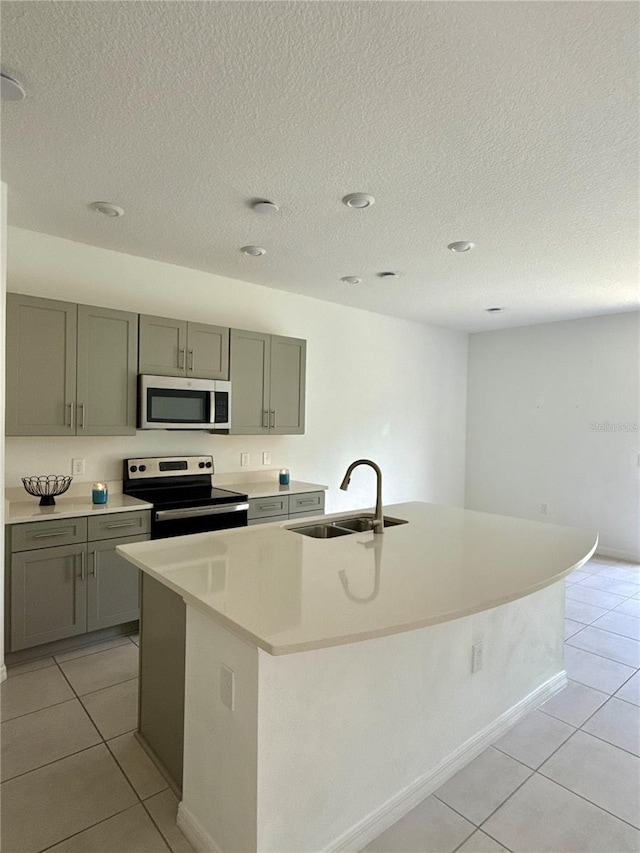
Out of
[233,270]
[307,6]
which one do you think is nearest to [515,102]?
[307,6]

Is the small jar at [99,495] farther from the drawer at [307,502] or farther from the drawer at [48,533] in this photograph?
the drawer at [307,502]

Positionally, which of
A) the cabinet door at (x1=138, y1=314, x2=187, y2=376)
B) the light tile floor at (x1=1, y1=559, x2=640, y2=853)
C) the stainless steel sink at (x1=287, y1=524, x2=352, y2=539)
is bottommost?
the light tile floor at (x1=1, y1=559, x2=640, y2=853)

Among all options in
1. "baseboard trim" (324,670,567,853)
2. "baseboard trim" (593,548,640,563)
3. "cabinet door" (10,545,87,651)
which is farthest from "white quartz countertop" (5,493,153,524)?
"baseboard trim" (593,548,640,563)

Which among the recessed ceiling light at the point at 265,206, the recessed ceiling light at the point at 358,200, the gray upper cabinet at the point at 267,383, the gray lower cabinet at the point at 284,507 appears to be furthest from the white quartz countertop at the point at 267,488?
the recessed ceiling light at the point at 358,200

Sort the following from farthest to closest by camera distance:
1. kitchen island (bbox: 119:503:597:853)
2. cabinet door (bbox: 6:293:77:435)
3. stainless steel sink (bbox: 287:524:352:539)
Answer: cabinet door (bbox: 6:293:77:435)
stainless steel sink (bbox: 287:524:352:539)
kitchen island (bbox: 119:503:597:853)

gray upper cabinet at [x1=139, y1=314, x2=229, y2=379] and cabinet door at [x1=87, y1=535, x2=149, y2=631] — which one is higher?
gray upper cabinet at [x1=139, y1=314, x2=229, y2=379]

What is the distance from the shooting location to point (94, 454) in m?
3.46

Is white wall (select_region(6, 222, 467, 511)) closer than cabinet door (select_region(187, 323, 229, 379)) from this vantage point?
Yes

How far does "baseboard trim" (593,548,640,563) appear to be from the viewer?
5.22m

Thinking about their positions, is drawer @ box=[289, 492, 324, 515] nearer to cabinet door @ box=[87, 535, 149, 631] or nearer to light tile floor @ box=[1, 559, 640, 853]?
cabinet door @ box=[87, 535, 149, 631]

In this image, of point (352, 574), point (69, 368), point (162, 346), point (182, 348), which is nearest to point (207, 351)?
point (182, 348)

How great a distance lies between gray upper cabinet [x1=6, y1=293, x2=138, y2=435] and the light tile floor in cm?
141

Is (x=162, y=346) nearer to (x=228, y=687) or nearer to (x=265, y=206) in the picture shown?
(x=265, y=206)

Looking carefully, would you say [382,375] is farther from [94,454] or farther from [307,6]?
[307,6]
